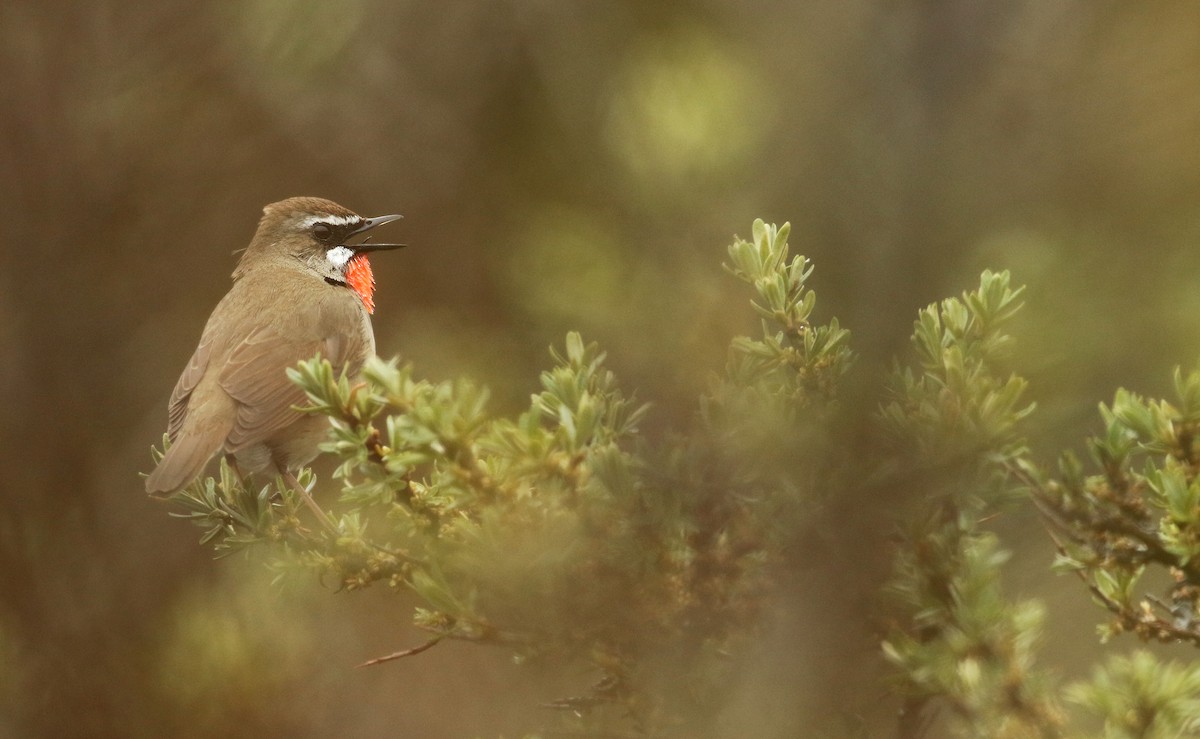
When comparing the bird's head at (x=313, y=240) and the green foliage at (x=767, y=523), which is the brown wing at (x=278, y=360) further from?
the green foliage at (x=767, y=523)

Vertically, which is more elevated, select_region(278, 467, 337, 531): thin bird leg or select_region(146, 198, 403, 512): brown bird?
select_region(146, 198, 403, 512): brown bird

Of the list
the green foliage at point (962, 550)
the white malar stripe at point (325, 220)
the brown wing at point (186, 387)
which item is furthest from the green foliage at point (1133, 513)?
the white malar stripe at point (325, 220)

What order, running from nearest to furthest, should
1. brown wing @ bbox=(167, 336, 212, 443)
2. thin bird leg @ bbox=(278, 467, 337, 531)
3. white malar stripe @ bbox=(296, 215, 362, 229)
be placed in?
thin bird leg @ bbox=(278, 467, 337, 531) → brown wing @ bbox=(167, 336, 212, 443) → white malar stripe @ bbox=(296, 215, 362, 229)

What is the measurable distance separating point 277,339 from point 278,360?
10cm

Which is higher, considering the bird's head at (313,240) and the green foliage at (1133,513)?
the bird's head at (313,240)

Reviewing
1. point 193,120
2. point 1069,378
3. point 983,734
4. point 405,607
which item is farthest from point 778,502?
point 193,120

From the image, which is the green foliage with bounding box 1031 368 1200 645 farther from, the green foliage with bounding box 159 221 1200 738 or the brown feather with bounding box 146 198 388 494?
the brown feather with bounding box 146 198 388 494

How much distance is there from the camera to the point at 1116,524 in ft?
5.58

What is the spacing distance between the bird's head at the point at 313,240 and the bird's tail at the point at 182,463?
3.10ft

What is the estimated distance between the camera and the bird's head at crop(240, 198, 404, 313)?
3.98m

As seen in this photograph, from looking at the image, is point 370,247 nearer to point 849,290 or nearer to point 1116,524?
point 849,290

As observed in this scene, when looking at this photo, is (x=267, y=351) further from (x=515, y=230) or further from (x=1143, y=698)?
(x=1143, y=698)

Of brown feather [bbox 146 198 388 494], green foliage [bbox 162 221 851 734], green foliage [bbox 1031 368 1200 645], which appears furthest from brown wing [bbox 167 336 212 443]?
green foliage [bbox 1031 368 1200 645]

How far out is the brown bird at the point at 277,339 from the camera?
3369mm
